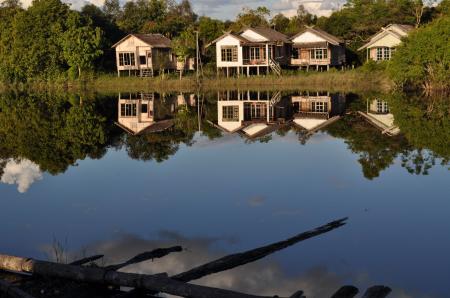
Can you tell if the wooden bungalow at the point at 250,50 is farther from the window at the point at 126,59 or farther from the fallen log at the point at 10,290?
the fallen log at the point at 10,290

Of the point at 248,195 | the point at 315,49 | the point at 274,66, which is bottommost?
the point at 248,195

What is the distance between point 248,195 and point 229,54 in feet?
139

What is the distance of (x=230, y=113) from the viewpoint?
30484mm

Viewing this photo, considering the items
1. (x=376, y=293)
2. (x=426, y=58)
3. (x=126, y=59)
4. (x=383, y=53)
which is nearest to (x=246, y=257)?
(x=376, y=293)

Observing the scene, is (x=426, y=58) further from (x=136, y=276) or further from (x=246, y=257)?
(x=136, y=276)

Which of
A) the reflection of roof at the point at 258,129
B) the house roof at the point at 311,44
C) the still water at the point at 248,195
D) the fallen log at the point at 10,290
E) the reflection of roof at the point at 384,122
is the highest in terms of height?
the house roof at the point at 311,44

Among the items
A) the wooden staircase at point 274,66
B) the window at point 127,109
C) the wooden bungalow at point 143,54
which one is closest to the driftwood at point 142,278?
the window at point 127,109

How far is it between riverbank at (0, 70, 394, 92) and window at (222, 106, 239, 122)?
1407 centimetres

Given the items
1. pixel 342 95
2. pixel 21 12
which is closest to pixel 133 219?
pixel 342 95

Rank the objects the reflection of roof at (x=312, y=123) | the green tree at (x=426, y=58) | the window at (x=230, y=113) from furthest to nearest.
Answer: the green tree at (x=426, y=58) → the window at (x=230, y=113) → the reflection of roof at (x=312, y=123)

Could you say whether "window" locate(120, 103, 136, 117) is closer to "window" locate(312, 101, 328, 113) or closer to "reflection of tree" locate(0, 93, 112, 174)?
"reflection of tree" locate(0, 93, 112, 174)

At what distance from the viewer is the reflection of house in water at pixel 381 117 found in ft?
72.9

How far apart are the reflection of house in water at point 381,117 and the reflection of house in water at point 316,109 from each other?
1330mm

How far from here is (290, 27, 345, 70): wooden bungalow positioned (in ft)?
176
